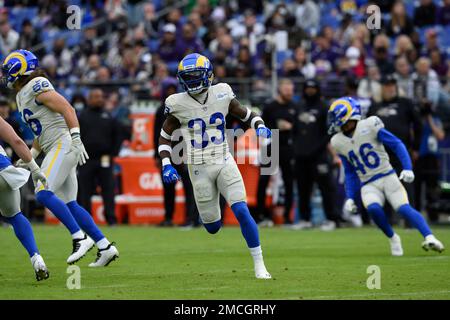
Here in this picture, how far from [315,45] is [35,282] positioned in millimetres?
11793

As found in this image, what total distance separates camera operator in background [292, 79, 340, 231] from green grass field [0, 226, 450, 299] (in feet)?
3.93

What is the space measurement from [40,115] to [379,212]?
371 centimetres

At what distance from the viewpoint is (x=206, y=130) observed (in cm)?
889

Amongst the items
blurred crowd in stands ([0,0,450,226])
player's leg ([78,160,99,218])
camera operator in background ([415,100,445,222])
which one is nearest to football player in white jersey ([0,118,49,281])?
player's leg ([78,160,99,218])

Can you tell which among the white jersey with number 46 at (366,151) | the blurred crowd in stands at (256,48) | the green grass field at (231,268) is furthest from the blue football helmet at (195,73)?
the blurred crowd in stands at (256,48)

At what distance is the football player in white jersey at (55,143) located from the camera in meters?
9.42

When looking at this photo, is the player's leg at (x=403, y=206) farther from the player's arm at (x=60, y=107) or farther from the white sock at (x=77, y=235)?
the player's arm at (x=60, y=107)

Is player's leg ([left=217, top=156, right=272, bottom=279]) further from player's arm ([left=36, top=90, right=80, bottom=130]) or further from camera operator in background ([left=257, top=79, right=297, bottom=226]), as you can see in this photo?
camera operator in background ([left=257, top=79, right=297, bottom=226])

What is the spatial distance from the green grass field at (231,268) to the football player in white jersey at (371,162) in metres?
0.48

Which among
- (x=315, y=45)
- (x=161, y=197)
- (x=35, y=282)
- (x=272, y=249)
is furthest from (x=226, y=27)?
(x=35, y=282)

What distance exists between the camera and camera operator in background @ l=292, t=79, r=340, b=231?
15141 millimetres
